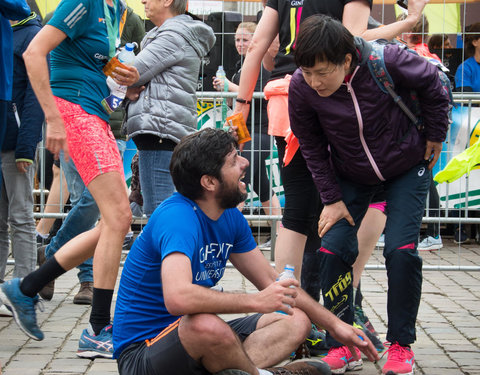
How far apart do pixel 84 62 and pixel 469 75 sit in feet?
18.7

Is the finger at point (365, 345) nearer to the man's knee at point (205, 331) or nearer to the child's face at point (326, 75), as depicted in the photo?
the man's knee at point (205, 331)

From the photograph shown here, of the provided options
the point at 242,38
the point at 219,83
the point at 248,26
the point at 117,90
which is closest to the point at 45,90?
the point at 117,90

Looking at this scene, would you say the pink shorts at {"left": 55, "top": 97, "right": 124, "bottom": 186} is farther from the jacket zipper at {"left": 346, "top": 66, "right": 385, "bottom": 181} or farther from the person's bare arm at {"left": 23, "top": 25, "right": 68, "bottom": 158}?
the jacket zipper at {"left": 346, "top": 66, "right": 385, "bottom": 181}

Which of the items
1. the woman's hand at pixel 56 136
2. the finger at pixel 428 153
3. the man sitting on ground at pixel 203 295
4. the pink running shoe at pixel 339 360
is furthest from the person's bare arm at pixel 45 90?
the finger at pixel 428 153

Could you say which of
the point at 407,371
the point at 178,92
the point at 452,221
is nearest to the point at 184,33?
the point at 178,92

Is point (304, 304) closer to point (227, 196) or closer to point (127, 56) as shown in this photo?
point (227, 196)

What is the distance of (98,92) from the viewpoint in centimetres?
467

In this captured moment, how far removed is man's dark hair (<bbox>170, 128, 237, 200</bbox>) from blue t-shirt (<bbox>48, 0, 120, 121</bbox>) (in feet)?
3.92

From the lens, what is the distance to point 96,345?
4488 millimetres

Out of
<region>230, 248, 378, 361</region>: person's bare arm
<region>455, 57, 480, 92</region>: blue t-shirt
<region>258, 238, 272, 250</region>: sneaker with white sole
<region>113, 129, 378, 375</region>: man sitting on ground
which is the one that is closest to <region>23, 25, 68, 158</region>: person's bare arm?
<region>113, 129, 378, 375</region>: man sitting on ground

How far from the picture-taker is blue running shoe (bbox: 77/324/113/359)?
14.7 feet

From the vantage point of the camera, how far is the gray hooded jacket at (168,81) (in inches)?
194

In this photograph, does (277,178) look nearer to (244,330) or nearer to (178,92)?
(178,92)

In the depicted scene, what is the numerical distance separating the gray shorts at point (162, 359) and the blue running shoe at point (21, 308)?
47.9 inches
